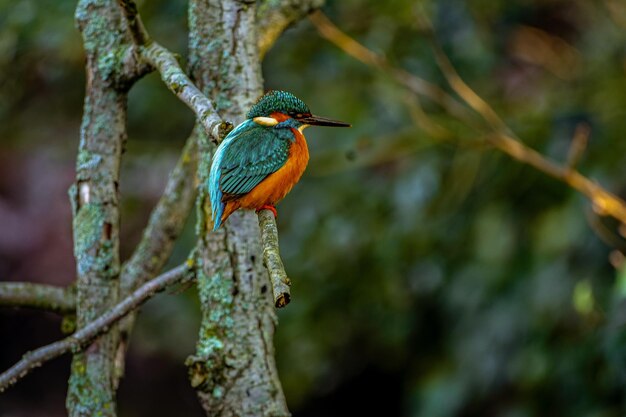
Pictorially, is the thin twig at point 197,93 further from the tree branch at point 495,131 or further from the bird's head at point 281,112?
the tree branch at point 495,131

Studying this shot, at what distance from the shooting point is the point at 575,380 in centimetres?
422

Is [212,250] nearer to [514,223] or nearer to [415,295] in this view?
[514,223]

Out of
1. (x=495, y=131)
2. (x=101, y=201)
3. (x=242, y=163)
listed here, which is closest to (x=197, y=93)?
(x=242, y=163)

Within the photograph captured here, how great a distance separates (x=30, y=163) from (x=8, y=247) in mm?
644

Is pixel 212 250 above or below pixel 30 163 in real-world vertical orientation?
below

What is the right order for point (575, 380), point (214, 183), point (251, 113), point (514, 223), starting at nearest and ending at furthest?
point (214, 183)
point (251, 113)
point (575, 380)
point (514, 223)

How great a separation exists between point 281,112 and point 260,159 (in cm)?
18

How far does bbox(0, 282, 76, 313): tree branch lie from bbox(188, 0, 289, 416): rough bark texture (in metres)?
0.47

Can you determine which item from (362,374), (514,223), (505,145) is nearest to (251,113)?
(505,145)

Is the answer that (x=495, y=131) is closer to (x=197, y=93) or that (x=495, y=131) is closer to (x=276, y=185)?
(x=276, y=185)

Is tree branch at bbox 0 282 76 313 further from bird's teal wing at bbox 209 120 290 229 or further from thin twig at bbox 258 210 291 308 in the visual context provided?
thin twig at bbox 258 210 291 308

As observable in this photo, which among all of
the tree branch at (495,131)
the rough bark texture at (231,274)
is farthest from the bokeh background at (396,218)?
the rough bark texture at (231,274)

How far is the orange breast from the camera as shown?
6.86ft

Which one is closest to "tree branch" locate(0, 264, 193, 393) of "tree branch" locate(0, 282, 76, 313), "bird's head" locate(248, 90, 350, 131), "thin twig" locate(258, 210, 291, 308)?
"tree branch" locate(0, 282, 76, 313)
